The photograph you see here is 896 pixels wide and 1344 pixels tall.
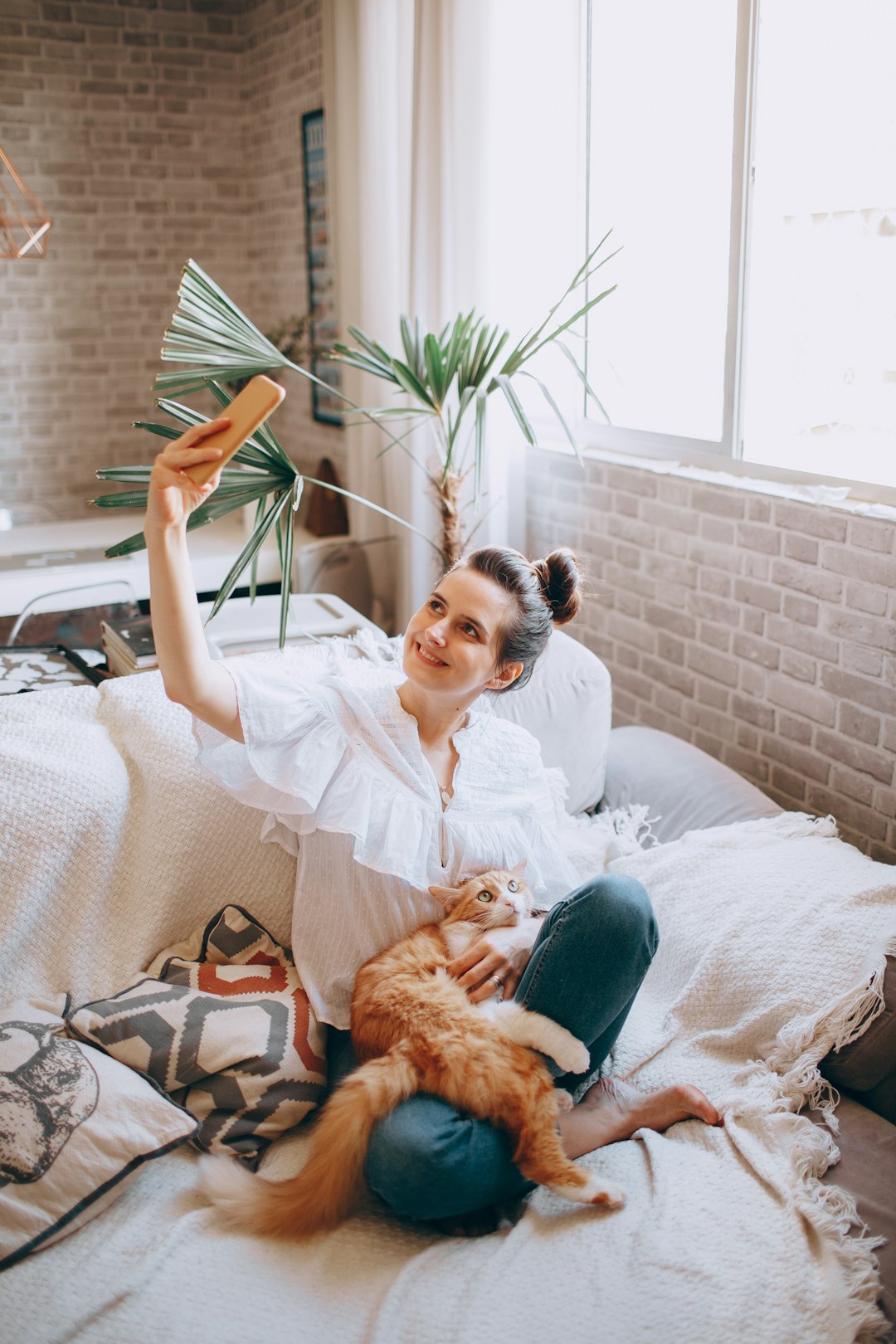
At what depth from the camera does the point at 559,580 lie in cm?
187

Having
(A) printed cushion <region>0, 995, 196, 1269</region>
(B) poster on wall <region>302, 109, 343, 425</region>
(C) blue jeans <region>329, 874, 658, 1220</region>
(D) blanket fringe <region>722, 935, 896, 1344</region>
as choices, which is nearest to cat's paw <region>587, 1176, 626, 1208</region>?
(C) blue jeans <region>329, 874, 658, 1220</region>

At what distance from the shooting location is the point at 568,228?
3541mm

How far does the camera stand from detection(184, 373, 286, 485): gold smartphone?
1.35 m

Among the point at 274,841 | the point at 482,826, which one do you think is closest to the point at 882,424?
the point at 482,826

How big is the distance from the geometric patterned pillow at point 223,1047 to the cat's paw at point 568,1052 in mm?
349

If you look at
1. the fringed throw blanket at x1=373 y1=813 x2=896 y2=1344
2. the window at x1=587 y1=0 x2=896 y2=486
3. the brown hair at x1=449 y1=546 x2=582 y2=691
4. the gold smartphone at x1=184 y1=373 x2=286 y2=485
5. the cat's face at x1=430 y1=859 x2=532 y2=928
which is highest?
the window at x1=587 y1=0 x2=896 y2=486

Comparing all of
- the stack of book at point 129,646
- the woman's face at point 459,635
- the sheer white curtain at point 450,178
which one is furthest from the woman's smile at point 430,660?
the sheer white curtain at point 450,178

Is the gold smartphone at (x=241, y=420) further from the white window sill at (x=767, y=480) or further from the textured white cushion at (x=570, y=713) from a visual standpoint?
the white window sill at (x=767, y=480)

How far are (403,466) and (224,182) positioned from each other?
2211 mm

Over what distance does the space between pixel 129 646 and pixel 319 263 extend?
8.86 ft

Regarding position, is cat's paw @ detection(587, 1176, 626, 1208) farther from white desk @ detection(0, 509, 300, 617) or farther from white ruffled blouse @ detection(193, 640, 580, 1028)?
white desk @ detection(0, 509, 300, 617)

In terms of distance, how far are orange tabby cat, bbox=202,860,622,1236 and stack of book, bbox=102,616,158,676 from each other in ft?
3.92

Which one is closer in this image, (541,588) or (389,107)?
(541,588)

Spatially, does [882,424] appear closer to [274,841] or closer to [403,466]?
[274,841]
